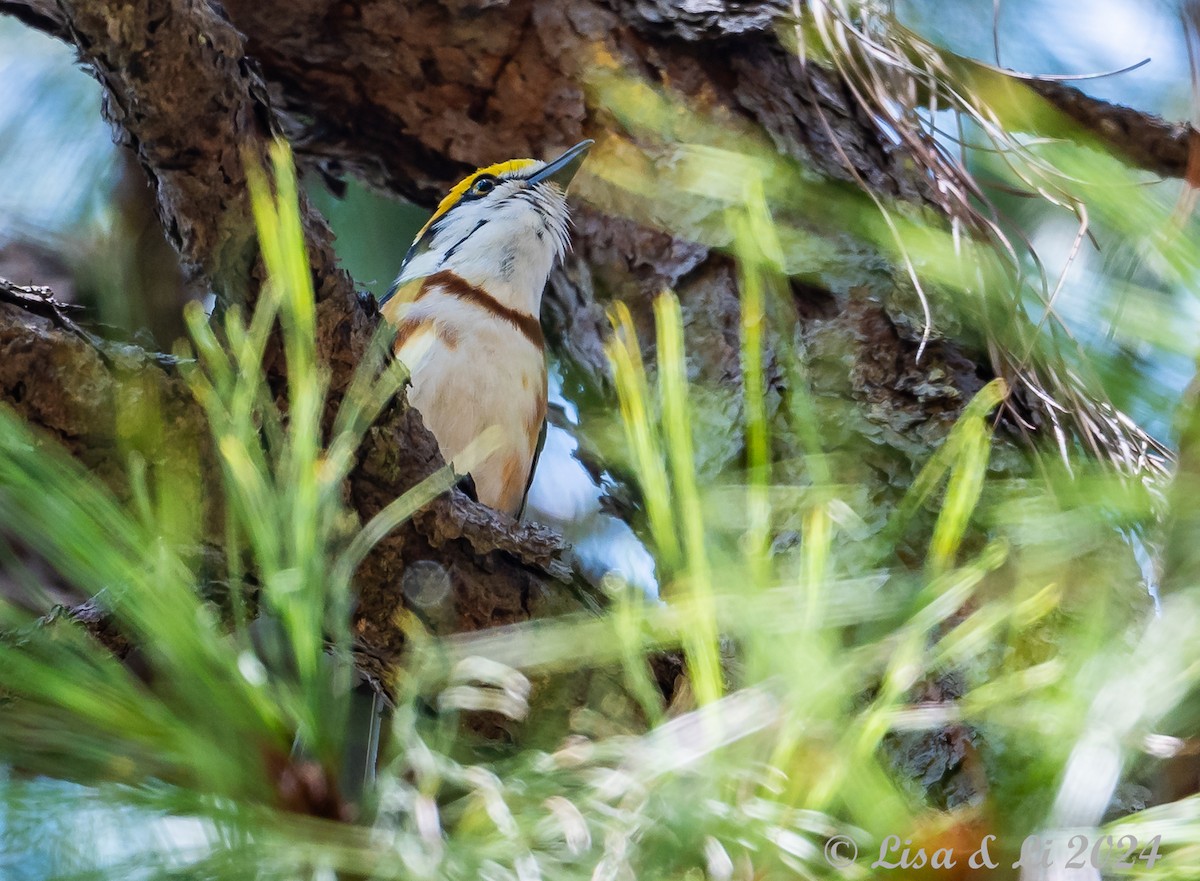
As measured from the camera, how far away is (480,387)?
2016mm

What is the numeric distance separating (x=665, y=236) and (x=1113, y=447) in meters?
0.78

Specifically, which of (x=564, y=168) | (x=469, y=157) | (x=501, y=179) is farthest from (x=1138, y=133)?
(x=501, y=179)

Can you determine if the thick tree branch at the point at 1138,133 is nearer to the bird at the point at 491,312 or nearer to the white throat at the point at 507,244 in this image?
the bird at the point at 491,312

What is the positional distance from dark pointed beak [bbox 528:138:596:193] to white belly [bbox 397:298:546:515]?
269 mm

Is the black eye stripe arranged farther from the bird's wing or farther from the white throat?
the bird's wing

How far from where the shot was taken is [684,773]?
0.59 m

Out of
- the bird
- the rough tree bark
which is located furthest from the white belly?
the rough tree bark

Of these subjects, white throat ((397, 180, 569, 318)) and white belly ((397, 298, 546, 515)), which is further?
white throat ((397, 180, 569, 318))

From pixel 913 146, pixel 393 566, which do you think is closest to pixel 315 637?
pixel 393 566

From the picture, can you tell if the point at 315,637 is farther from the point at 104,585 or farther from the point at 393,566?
the point at 393,566

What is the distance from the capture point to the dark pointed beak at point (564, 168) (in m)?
1.86

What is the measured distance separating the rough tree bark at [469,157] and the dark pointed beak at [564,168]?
35 millimetres

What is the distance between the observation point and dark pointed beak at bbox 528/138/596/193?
186 cm

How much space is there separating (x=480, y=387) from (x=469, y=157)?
0.40 m
